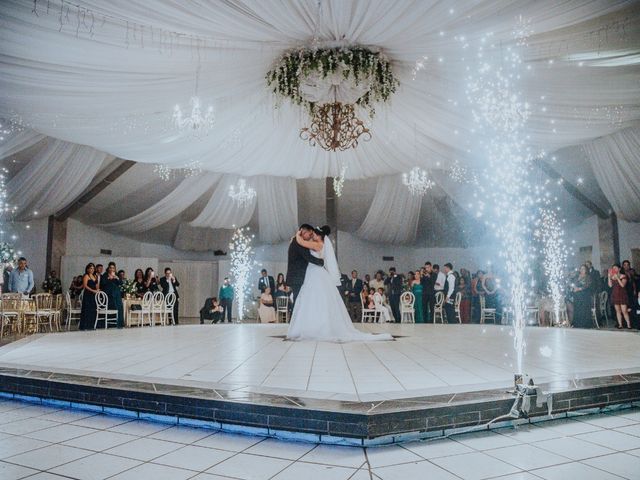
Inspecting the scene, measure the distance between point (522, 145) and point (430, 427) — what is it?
7231 millimetres

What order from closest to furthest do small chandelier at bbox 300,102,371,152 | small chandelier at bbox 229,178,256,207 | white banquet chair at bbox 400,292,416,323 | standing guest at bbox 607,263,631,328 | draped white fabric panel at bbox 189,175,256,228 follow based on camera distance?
1. small chandelier at bbox 300,102,371,152
2. standing guest at bbox 607,263,631,328
3. white banquet chair at bbox 400,292,416,323
4. small chandelier at bbox 229,178,256,207
5. draped white fabric panel at bbox 189,175,256,228

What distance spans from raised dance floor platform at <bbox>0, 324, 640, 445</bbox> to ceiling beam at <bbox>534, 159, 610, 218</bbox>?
6441mm

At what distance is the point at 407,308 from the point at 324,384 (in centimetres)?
791

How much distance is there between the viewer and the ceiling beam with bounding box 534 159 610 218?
35.6ft

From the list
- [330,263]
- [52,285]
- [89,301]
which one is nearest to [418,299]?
[330,263]

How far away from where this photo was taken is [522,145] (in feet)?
27.8

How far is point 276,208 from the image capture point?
12.8m

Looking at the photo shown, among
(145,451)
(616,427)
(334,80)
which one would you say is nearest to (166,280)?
(334,80)

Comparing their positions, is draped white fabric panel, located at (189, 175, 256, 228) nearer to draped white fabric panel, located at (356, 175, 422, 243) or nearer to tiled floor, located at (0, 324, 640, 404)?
draped white fabric panel, located at (356, 175, 422, 243)

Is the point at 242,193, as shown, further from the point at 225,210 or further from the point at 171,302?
the point at 171,302

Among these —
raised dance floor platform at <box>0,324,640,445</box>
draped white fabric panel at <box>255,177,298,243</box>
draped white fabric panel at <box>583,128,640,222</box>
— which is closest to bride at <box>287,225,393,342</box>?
raised dance floor platform at <box>0,324,640,445</box>

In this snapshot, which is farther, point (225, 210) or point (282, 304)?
point (225, 210)

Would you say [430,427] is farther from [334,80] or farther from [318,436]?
[334,80]

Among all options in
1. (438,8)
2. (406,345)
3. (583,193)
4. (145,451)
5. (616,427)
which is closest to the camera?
(145,451)
